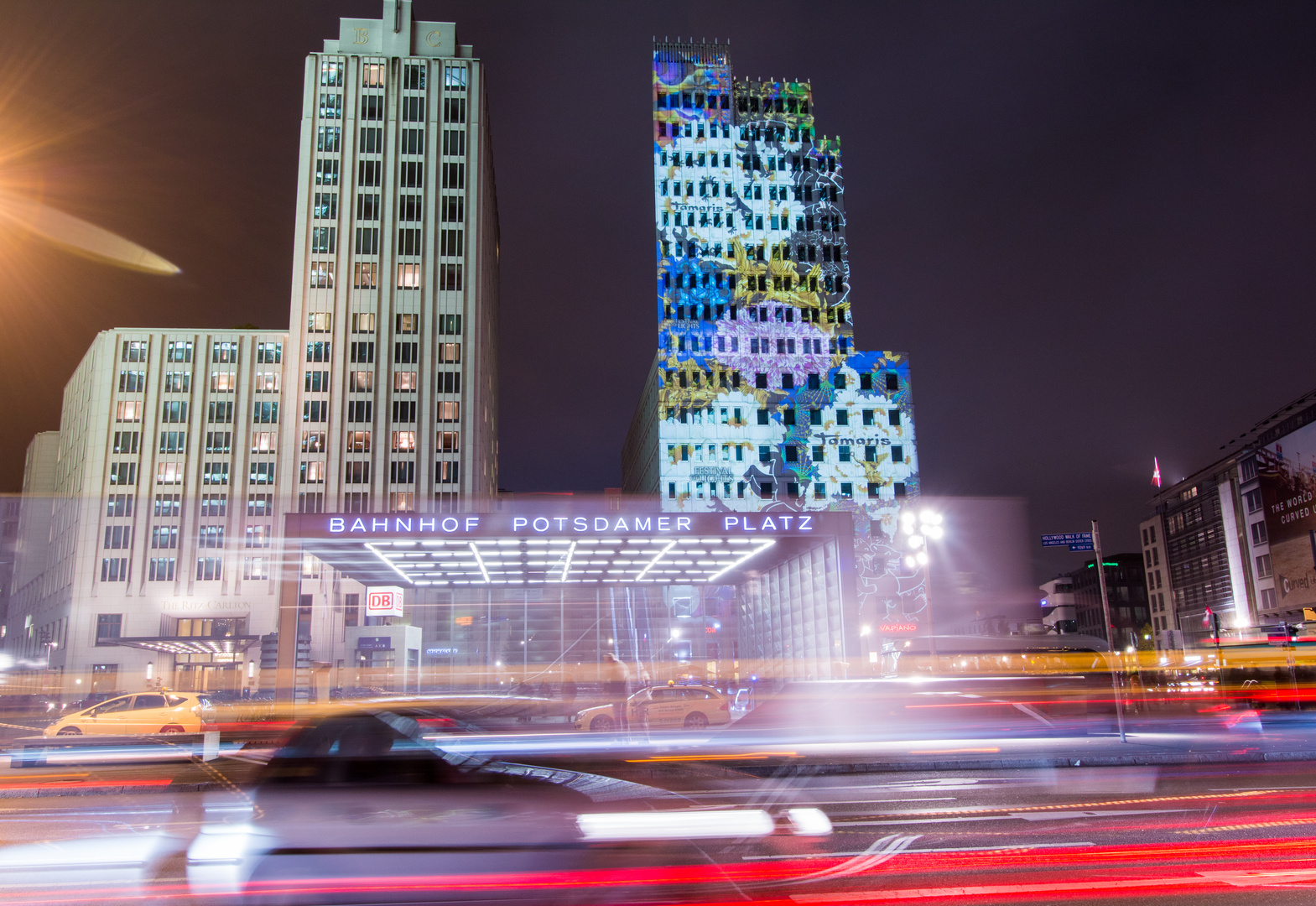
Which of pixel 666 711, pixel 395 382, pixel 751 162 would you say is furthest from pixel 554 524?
pixel 751 162

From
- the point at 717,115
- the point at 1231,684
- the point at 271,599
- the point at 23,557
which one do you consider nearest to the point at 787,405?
the point at 717,115

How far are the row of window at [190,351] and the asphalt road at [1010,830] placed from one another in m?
66.9

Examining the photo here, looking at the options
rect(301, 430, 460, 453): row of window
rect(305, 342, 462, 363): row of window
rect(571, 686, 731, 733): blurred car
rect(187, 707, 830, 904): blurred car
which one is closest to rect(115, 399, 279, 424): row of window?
rect(301, 430, 460, 453): row of window

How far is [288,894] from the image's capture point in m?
4.77

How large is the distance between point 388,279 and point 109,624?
1406 inches

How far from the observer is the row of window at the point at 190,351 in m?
74.4

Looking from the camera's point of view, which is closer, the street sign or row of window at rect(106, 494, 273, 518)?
the street sign

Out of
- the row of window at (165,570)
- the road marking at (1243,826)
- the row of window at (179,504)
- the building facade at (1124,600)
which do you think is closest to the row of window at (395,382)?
the row of window at (179,504)

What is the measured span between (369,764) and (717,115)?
285 feet

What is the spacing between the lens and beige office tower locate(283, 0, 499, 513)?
238 feet

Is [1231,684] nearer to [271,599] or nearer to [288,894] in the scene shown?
[288,894]

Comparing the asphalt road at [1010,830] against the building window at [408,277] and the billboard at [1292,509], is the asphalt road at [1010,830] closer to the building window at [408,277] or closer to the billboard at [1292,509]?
the billboard at [1292,509]

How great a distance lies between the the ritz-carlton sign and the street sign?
6608 millimetres

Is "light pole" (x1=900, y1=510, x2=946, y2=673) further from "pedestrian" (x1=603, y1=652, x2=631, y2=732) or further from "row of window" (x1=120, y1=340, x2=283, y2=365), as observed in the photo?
"row of window" (x1=120, y1=340, x2=283, y2=365)
